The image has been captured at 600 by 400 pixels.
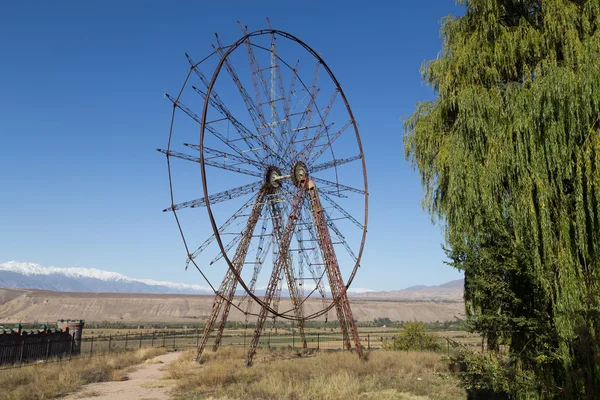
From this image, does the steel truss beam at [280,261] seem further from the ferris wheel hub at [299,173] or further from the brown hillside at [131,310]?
the brown hillside at [131,310]

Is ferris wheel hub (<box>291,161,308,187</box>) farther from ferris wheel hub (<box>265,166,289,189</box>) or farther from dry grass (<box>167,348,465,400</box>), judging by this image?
dry grass (<box>167,348,465,400</box>)

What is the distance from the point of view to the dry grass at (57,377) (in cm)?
1703

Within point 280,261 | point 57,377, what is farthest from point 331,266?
point 57,377

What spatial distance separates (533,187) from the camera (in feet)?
36.7

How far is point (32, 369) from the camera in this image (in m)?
22.2

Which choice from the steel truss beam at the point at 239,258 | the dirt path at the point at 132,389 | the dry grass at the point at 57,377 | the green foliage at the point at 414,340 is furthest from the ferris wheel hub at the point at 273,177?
the green foliage at the point at 414,340

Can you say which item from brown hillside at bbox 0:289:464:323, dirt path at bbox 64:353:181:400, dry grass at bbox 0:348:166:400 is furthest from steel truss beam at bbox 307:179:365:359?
brown hillside at bbox 0:289:464:323

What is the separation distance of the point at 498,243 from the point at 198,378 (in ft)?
46.2

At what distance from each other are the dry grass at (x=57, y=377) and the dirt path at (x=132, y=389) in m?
0.59

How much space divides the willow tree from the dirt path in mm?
12460

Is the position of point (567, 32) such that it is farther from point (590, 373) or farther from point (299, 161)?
point (299, 161)

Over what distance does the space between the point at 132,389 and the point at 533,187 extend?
17028 millimetres

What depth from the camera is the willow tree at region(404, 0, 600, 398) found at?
9664 millimetres

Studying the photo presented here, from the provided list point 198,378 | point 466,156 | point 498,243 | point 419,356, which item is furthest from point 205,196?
point 419,356
